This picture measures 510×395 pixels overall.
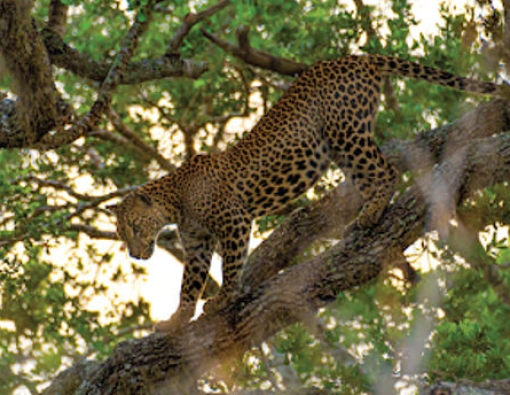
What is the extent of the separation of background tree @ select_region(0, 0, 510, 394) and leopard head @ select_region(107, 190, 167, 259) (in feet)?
3.02

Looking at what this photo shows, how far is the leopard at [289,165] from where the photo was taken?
25.8 ft

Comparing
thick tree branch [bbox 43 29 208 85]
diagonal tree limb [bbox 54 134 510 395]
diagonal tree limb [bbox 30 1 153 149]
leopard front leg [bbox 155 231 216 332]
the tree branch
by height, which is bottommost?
diagonal tree limb [bbox 54 134 510 395]

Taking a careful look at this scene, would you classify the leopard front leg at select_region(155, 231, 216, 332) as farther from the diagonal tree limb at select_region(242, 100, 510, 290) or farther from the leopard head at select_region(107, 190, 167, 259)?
the diagonal tree limb at select_region(242, 100, 510, 290)

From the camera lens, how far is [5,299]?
430 inches

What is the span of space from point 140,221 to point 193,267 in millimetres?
648

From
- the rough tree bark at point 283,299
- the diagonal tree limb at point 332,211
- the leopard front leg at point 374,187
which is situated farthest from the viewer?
the diagonal tree limb at point 332,211

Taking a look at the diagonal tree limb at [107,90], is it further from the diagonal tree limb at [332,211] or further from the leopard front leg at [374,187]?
the leopard front leg at [374,187]

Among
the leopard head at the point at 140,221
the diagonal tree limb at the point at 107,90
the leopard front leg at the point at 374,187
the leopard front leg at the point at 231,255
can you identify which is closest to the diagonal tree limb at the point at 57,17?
the diagonal tree limb at the point at 107,90

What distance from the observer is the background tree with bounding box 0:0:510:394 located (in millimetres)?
7535

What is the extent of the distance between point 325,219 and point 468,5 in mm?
2460

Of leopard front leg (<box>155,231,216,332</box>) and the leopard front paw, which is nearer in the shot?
the leopard front paw

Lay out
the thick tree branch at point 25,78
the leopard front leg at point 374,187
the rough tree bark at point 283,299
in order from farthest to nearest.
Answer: the leopard front leg at point 374,187 → the rough tree bark at point 283,299 → the thick tree branch at point 25,78

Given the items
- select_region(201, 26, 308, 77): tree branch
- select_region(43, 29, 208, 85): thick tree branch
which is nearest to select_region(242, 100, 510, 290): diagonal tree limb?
select_region(43, 29, 208, 85): thick tree branch

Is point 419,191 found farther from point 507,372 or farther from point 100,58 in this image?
→ point 100,58
